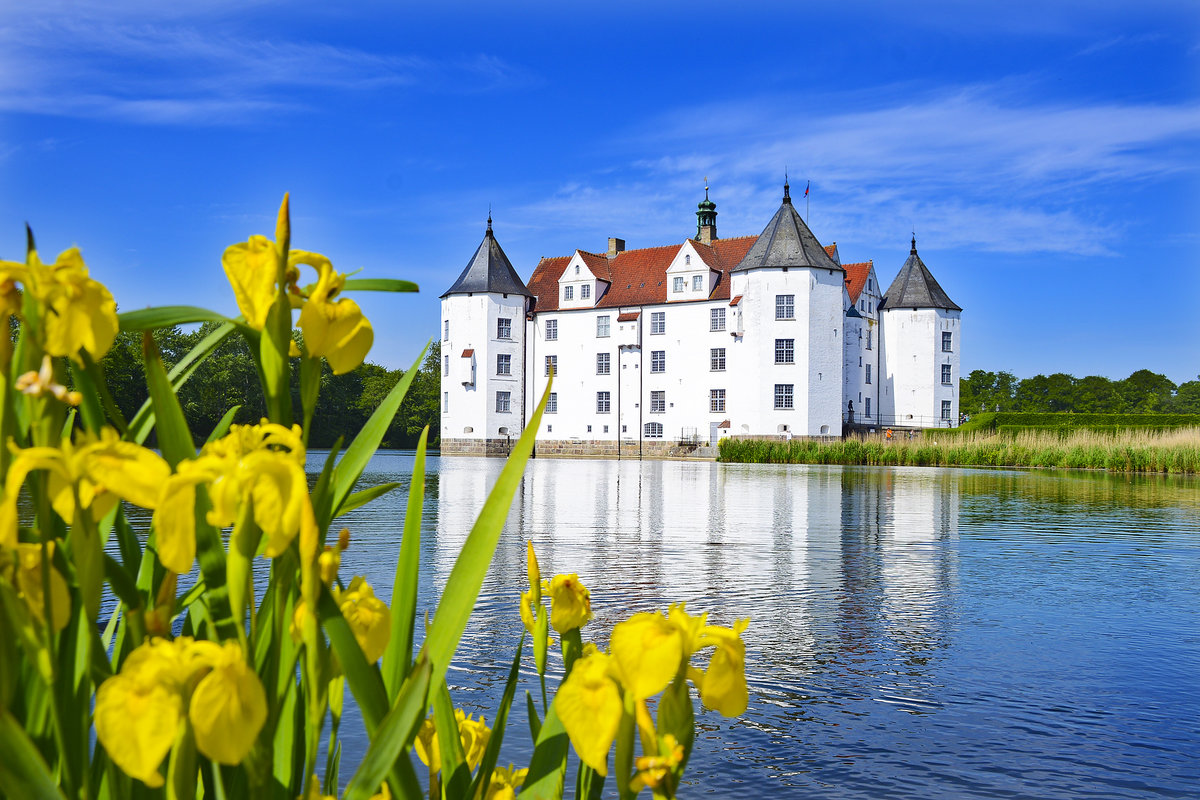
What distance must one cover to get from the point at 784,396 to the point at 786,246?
6.22 meters

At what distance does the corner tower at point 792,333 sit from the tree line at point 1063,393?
45.1m

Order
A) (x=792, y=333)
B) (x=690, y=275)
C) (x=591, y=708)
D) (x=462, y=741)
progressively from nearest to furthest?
(x=591, y=708), (x=462, y=741), (x=792, y=333), (x=690, y=275)

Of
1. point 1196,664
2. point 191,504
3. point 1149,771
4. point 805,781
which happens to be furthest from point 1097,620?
point 191,504

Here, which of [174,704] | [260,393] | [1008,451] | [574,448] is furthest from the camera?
[574,448]

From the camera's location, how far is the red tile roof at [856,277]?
135ft

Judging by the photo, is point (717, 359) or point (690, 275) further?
point (690, 275)

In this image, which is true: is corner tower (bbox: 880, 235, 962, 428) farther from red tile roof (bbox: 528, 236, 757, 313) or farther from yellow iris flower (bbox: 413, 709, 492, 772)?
yellow iris flower (bbox: 413, 709, 492, 772)

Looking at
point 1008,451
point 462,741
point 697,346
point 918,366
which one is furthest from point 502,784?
point 918,366

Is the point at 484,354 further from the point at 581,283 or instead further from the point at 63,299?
the point at 63,299

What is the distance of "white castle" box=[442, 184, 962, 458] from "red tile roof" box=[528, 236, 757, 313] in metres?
0.08

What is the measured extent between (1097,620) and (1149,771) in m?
2.32

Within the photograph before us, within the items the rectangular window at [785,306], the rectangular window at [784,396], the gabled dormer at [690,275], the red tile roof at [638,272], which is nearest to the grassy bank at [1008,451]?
the rectangular window at [784,396]

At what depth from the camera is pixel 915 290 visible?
41.8 metres

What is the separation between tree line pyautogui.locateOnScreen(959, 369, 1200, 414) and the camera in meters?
75.9
